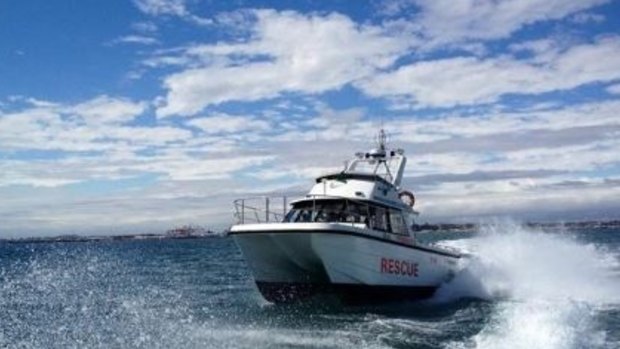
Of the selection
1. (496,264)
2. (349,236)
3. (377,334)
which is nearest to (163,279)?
(496,264)

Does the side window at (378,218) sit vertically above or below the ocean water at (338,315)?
above

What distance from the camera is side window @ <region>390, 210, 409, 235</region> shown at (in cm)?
2241

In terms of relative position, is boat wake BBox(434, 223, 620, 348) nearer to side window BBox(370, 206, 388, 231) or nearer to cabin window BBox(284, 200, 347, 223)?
side window BBox(370, 206, 388, 231)

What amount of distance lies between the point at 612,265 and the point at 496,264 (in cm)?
1433

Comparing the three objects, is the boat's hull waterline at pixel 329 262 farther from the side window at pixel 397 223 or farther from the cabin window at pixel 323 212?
the cabin window at pixel 323 212

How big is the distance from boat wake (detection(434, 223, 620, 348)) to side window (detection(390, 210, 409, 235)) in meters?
2.55

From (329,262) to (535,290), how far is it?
9.73 meters

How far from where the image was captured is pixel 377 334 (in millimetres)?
16609

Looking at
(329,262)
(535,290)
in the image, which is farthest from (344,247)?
(535,290)

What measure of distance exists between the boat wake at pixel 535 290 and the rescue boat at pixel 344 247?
2160 millimetres

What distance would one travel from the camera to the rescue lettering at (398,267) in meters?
21.1

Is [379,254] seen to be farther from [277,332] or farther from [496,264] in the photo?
[496,264]

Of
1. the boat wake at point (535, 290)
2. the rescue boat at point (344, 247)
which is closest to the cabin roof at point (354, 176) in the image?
the rescue boat at point (344, 247)

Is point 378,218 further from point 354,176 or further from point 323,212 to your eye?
point 323,212
